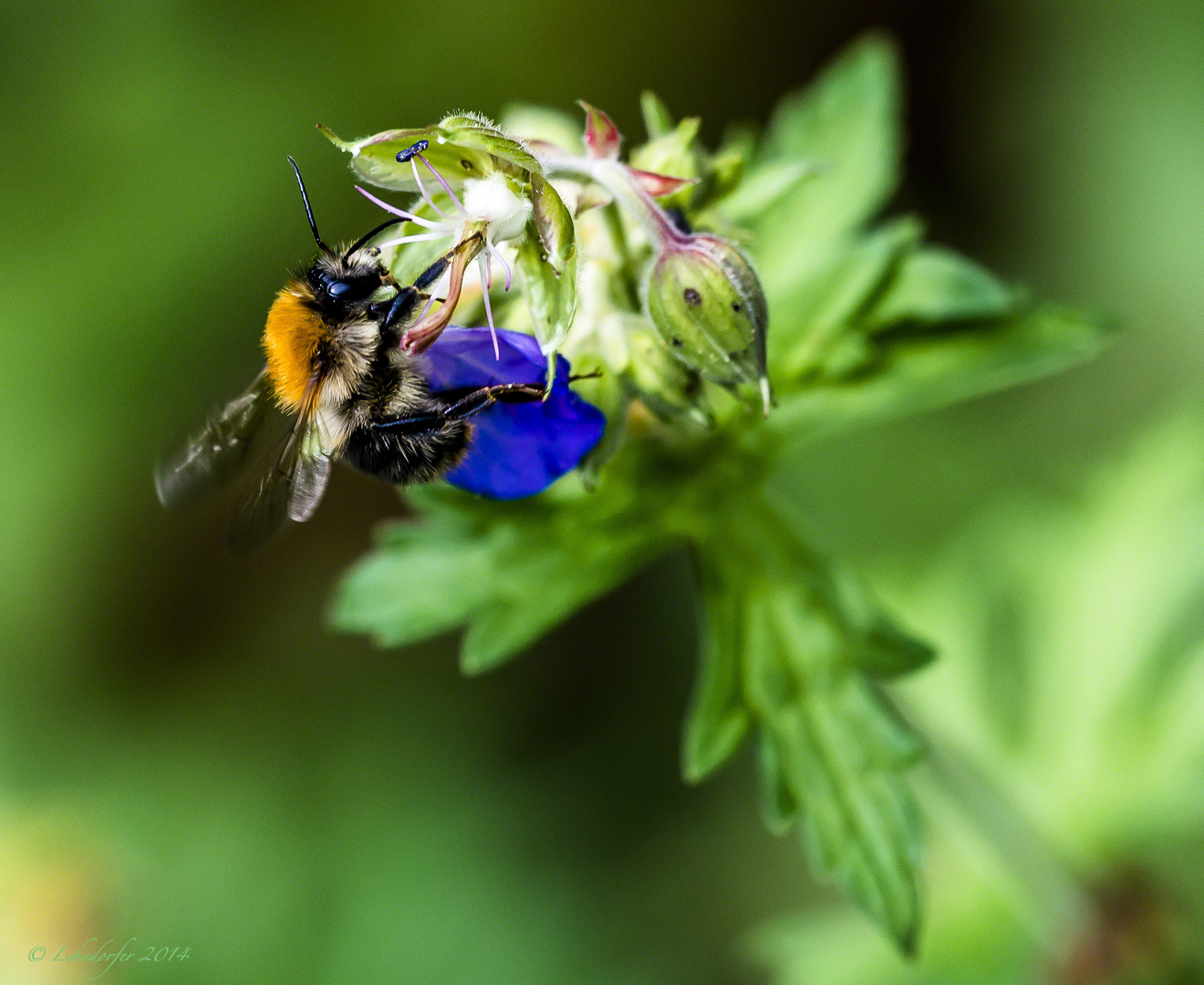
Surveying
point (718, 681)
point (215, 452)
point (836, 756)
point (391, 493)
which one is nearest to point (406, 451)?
point (215, 452)

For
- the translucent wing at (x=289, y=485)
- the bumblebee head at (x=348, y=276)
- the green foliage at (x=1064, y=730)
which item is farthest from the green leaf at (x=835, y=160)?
the green foliage at (x=1064, y=730)

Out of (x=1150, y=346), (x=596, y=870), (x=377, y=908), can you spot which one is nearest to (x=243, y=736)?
(x=377, y=908)

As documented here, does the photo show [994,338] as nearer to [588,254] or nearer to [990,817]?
[588,254]

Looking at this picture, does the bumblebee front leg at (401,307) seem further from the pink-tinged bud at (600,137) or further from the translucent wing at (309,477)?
the pink-tinged bud at (600,137)

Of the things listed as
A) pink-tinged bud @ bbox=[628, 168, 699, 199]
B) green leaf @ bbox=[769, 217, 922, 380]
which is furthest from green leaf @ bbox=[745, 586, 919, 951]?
pink-tinged bud @ bbox=[628, 168, 699, 199]

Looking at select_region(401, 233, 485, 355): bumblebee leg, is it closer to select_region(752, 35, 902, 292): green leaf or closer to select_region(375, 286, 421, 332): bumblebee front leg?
select_region(375, 286, 421, 332): bumblebee front leg

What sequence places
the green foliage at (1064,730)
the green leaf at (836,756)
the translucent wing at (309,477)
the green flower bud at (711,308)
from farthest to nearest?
the green foliage at (1064,730) → the green leaf at (836,756) → the translucent wing at (309,477) → the green flower bud at (711,308)

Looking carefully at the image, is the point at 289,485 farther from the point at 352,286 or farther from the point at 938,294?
the point at 938,294
